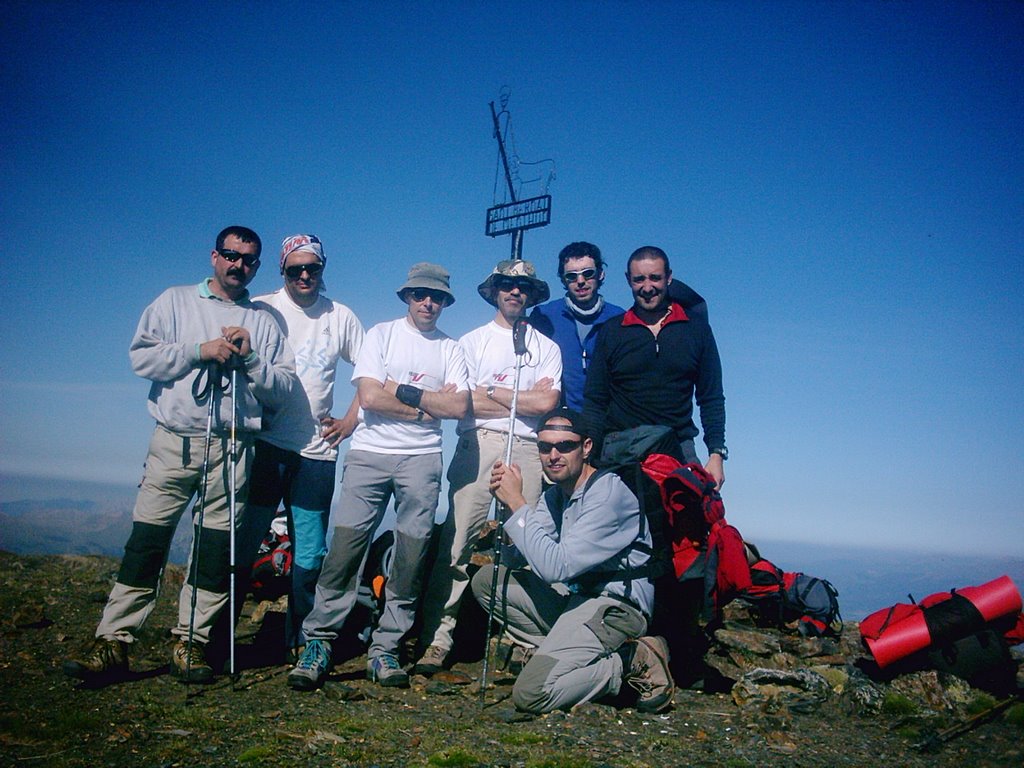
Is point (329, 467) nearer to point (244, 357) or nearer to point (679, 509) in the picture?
point (244, 357)

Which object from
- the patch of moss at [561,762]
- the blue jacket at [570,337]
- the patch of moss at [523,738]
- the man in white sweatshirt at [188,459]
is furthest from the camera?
the blue jacket at [570,337]

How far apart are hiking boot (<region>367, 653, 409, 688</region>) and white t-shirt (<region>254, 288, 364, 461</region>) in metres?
1.93

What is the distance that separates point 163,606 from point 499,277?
6.24 m

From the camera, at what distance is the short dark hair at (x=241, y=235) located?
19.4 feet

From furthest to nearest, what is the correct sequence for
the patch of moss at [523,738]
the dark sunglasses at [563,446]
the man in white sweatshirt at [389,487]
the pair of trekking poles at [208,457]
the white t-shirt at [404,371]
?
1. the white t-shirt at [404,371]
2. the man in white sweatshirt at [389,487]
3. the dark sunglasses at [563,446]
4. the pair of trekking poles at [208,457]
5. the patch of moss at [523,738]

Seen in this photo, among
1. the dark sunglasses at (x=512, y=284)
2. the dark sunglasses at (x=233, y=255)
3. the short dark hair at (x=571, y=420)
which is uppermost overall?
the dark sunglasses at (x=512, y=284)

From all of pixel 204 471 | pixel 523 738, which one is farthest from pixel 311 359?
pixel 523 738

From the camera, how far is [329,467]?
6418mm

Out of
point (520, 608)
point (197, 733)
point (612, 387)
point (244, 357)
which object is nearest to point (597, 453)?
point (612, 387)

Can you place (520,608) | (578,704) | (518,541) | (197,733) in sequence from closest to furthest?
(197,733) < (578,704) < (518,541) < (520,608)

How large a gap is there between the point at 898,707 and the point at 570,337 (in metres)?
4.48

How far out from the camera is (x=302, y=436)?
6242mm

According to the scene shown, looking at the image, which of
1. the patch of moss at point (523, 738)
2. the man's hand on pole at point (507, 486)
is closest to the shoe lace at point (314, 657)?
the patch of moss at point (523, 738)

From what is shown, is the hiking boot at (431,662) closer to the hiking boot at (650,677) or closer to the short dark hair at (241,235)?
the hiking boot at (650,677)
